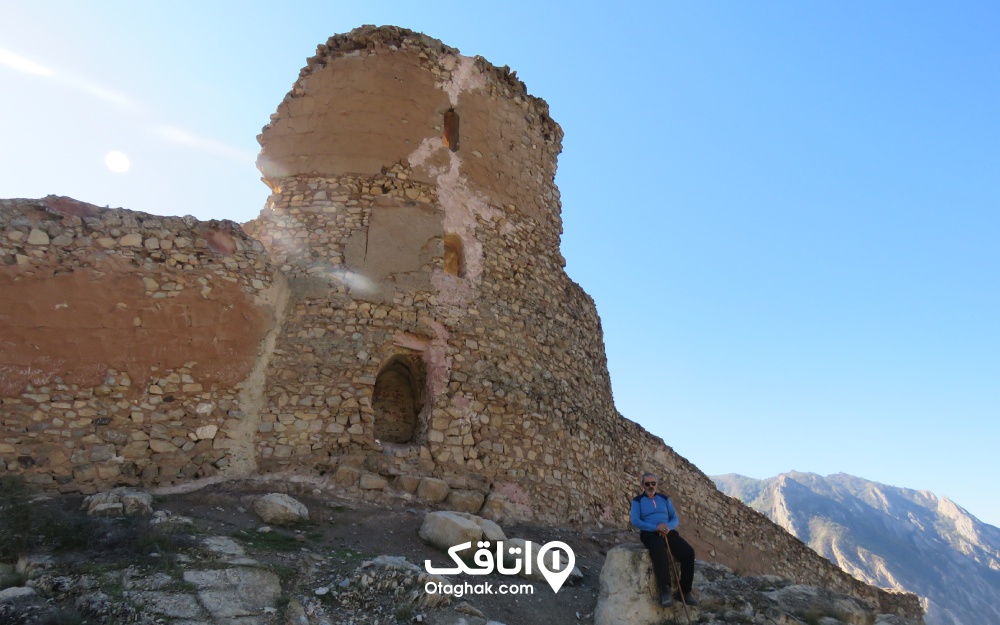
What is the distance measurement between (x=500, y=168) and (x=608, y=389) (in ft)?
13.6

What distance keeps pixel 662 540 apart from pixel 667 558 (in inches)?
6.3

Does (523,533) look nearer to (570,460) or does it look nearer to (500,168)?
(570,460)

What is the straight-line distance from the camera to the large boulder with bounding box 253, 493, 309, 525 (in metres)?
6.82

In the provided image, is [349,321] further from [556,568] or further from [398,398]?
[556,568]

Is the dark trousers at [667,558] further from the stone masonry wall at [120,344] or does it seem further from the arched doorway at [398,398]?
the stone masonry wall at [120,344]

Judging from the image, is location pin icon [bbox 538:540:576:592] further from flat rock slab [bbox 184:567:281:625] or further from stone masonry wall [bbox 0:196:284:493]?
stone masonry wall [bbox 0:196:284:493]

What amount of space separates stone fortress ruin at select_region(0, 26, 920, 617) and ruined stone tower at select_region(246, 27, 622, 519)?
0.10 ft

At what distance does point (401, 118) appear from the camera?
32.8 ft

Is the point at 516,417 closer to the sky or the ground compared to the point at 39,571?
closer to the sky

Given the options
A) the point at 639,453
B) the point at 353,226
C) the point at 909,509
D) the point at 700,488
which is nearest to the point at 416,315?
the point at 353,226

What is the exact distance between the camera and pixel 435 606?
17.5 feet

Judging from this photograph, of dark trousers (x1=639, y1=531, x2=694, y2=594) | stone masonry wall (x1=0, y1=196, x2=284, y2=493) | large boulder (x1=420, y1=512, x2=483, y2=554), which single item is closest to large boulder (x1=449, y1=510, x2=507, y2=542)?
large boulder (x1=420, y1=512, x2=483, y2=554)

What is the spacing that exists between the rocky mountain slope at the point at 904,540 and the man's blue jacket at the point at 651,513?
41.1m

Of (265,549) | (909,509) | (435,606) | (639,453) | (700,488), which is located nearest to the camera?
(435,606)
